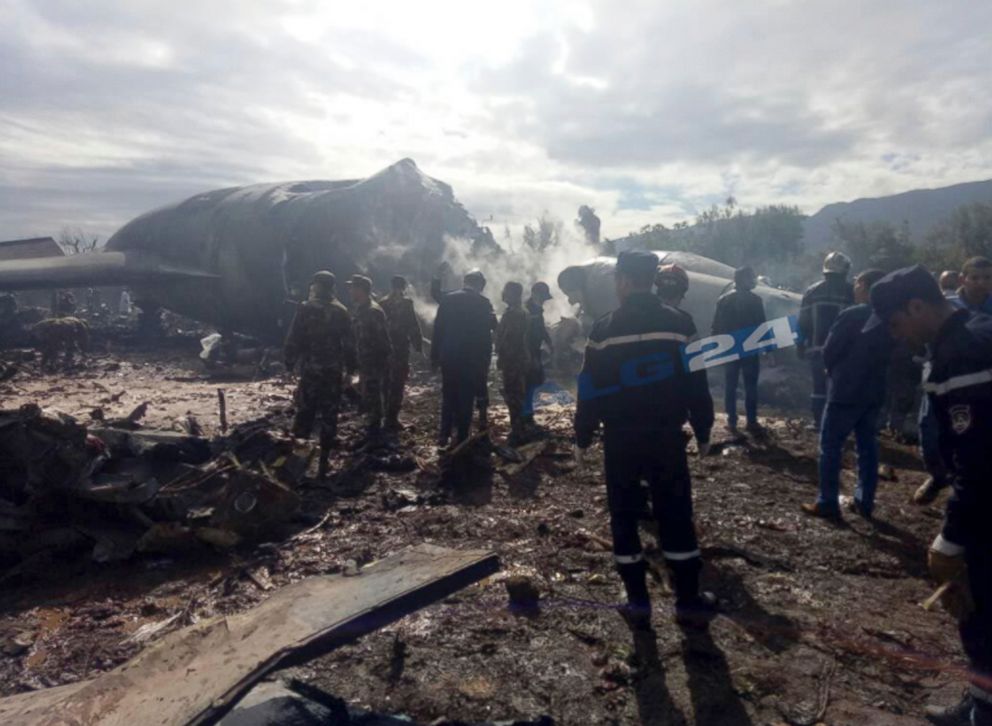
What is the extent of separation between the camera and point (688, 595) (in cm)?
359

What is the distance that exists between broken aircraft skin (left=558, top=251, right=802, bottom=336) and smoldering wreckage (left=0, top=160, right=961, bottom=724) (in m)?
4.50

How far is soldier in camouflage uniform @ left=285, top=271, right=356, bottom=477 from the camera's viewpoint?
6824 millimetres

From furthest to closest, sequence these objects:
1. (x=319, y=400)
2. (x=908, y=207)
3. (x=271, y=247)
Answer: (x=908, y=207), (x=271, y=247), (x=319, y=400)

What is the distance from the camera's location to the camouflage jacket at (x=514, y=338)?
26.3 ft

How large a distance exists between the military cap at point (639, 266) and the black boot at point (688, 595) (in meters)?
1.51

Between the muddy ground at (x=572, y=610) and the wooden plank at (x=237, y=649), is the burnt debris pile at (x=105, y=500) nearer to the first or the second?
the muddy ground at (x=572, y=610)

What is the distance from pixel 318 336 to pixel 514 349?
233 cm

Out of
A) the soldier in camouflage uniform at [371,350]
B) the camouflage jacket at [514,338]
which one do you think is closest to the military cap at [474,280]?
the camouflage jacket at [514,338]

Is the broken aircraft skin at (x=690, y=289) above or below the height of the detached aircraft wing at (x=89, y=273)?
below

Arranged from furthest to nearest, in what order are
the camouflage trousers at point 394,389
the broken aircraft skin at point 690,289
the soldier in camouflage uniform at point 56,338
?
1. the soldier in camouflage uniform at point 56,338
2. the broken aircraft skin at point 690,289
3. the camouflage trousers at point 394,389

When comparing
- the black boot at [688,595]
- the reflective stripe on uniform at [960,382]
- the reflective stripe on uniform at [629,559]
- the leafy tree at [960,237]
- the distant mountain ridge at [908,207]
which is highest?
the distant mountain ridge at [908,207]

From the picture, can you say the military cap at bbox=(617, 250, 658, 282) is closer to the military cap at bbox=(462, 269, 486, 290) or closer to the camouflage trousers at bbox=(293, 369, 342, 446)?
the military cap at bbox=(462, 269, 486, 290)

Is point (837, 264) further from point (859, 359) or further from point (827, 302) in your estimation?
point (859, 359)

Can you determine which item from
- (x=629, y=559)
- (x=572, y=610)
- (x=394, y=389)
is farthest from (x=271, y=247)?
(x=629, y=559)
